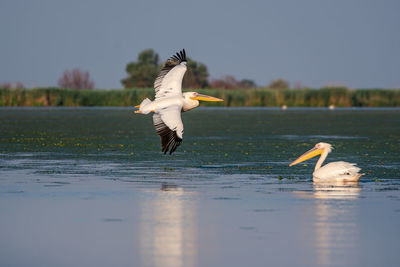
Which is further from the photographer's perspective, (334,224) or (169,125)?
(169,125)

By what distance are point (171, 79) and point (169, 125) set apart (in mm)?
876

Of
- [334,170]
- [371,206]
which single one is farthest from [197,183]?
[371,206]

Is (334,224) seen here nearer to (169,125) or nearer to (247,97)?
(169,125)

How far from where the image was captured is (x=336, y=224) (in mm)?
11062

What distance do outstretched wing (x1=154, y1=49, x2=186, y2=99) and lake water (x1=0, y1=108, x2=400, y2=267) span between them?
1.66 meters

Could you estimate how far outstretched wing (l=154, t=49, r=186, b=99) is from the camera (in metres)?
13.8

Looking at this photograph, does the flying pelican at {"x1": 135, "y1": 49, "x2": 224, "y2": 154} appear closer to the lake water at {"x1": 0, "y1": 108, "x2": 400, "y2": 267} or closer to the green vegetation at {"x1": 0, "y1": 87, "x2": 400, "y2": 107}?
the lake water at {"x1": 0, "y1": 108, "x2": 400, "y2": 267}

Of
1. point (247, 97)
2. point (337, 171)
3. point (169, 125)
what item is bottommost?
point (337, 171)

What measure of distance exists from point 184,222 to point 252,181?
470cm

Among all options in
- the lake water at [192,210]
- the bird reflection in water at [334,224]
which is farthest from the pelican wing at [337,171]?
the lake water at [192,210]

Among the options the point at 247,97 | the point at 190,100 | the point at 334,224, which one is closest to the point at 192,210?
the point at 334,224

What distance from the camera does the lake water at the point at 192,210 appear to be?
368 inches

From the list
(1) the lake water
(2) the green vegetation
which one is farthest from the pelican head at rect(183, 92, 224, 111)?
(2) the green vegetation

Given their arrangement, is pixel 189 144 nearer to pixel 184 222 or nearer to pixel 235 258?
pixel 184 222
